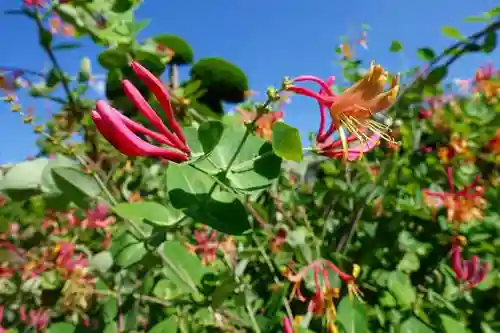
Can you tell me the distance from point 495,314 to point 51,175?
1.06m

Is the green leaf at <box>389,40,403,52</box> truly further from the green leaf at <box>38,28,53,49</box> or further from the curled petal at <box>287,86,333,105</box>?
the curled petal at <box>287,86,333,105</box>

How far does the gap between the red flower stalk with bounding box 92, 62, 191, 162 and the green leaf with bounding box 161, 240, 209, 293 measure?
0.36 metres

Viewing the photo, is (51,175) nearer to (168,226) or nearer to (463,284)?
(168,226)

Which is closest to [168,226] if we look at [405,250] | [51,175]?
[51,175]

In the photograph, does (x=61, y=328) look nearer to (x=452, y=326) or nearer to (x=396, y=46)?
(x=452, y=326)

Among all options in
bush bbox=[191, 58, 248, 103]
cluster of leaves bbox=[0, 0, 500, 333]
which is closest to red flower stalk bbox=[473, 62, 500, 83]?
cluster of leaves bbox=[0, 0, 500, 333]

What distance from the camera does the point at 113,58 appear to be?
3.48ft

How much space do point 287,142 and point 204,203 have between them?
0.12 m

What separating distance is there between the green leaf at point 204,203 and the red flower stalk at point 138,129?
6 cm

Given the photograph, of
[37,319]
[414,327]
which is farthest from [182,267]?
[37,319]

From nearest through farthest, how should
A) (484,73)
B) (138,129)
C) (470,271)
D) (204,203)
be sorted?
(138,129), (204,203), (470,271), (484,73)

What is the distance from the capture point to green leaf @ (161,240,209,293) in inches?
31.9

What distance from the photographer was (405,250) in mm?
1320

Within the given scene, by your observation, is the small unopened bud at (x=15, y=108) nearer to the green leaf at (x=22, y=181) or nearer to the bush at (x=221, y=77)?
the green leaf at (x=22, y=181)
